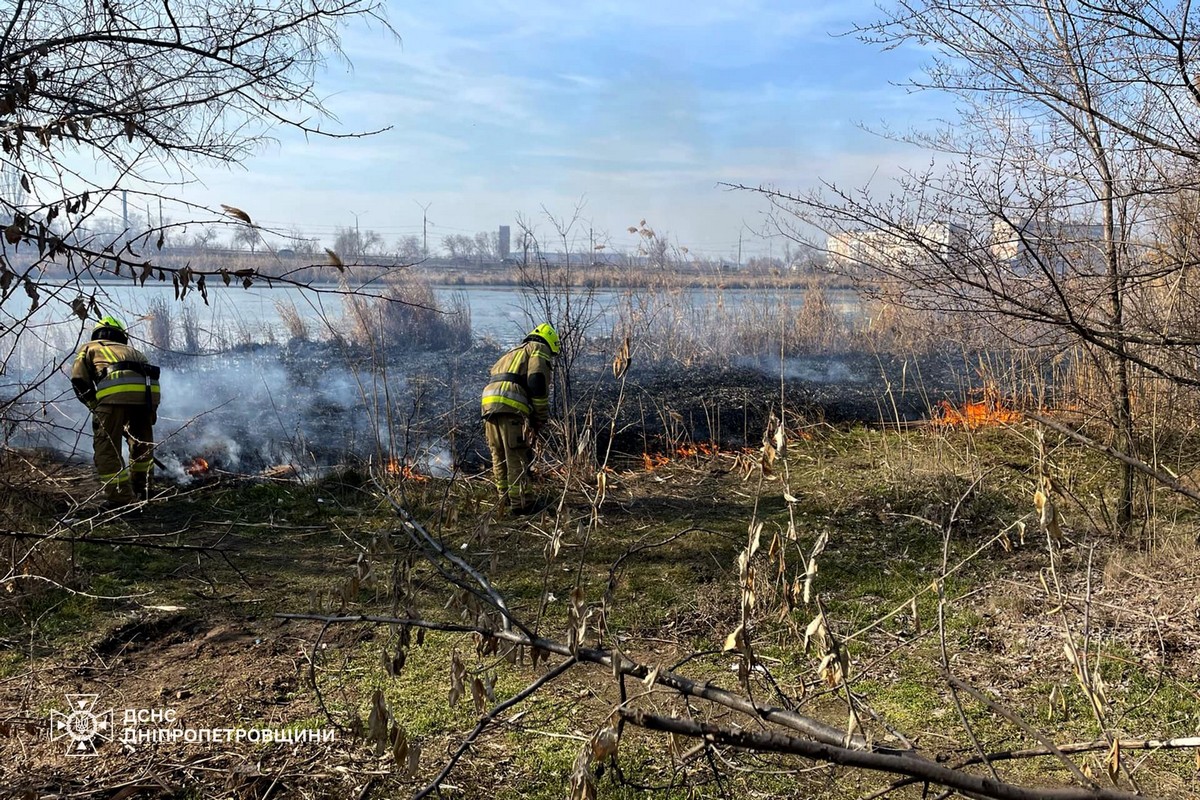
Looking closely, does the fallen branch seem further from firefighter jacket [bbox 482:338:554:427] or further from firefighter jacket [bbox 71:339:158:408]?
firefighter jacket [bbox 71:339:158:408]

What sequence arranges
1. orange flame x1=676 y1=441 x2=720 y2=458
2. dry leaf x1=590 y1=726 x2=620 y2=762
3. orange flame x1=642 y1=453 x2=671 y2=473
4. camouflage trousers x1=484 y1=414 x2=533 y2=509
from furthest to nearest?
orange flame x1=676 y1=441 x2=720 y2=458 < orange flame x1=642 y1=453 x2=671 y2=473 < camouflage trousers x1=484 y1=414 x2=533 y2=509 < dry leaf x1=590 y1=726 x2=620 y2=762

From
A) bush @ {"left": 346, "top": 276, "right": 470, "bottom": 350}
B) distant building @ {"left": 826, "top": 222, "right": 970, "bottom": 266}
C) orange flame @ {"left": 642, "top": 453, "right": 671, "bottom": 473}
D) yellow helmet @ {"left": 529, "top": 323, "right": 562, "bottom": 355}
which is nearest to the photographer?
distant building @ {"left": 826, "top": 222, "right": 970, "bottom": 266}

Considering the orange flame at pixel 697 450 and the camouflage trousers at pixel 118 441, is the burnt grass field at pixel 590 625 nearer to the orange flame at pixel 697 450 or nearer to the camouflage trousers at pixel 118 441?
the orange flame at pixel 697 450

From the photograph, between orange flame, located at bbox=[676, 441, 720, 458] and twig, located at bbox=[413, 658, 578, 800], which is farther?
orange flame, located at bbox=[676, 441, 720, 458]

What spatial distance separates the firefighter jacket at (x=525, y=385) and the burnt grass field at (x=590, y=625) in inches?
28.2

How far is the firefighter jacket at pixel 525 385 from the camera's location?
23.7 ft

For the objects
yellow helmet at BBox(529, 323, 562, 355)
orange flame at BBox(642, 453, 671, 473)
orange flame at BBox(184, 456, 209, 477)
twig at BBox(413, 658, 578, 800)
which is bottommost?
orange flame at BBox(642, 453, 671, 473)

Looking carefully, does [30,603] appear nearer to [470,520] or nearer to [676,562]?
[470,520]

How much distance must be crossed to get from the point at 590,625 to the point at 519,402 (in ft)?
11.2

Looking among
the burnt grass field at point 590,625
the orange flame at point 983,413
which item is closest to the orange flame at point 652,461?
the burnt grass field at point 590,625

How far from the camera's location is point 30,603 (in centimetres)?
514

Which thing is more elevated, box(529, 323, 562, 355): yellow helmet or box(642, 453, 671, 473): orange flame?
box(529, 323, 562, 355): yellow helmet

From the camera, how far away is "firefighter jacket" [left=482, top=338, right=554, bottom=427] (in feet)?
23.7

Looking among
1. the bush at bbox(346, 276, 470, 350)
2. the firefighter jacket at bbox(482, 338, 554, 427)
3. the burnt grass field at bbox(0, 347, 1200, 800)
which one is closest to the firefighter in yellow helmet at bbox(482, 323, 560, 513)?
the firefighter jacket at bbox(482, 338, 554, 427)
